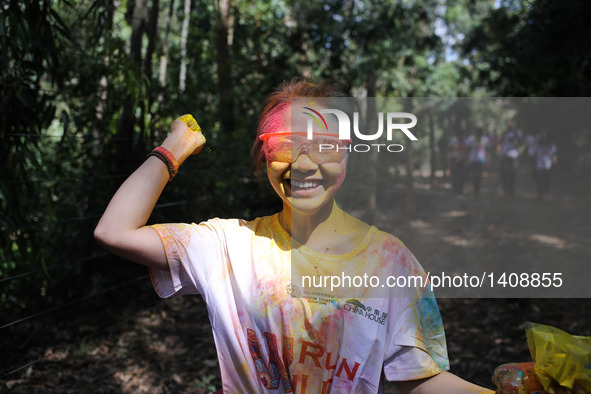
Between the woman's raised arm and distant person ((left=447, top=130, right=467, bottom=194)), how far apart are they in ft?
17.0

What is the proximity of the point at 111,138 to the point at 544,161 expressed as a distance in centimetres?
551

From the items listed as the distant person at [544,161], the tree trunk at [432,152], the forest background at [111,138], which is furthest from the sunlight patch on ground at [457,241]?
the distant person at [544,161]

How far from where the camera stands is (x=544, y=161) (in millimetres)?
6840

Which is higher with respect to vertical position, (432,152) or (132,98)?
(132,98)

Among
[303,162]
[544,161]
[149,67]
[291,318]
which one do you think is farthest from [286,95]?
[544,161]

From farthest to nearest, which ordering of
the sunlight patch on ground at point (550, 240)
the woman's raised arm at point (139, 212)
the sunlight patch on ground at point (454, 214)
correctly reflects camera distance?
the sunlight patch on ground at point (454, 214)
the sunlight patch on ground at point (550, 240)
the woman's raised arm at point (139, 212)

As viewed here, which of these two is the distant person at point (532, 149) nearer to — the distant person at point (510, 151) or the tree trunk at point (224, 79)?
the distant person at point (510, 151)

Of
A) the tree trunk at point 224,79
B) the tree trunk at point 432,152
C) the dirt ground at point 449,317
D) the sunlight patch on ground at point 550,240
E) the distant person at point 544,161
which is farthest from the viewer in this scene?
the sunlight patch on ground at point 550,240

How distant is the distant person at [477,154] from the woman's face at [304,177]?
5391mm

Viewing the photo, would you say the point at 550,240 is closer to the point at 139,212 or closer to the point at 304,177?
the point at 304,177

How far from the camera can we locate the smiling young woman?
54.1 inches

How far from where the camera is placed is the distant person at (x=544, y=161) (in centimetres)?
639

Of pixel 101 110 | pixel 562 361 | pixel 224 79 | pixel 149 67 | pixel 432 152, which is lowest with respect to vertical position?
pixel 562 361

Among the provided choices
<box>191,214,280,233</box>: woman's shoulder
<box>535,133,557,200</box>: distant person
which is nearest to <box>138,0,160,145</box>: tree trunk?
<box>191,214,280,233</box>: woman's shoulder
